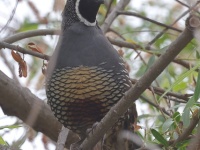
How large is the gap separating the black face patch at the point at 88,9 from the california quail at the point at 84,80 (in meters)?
0.06

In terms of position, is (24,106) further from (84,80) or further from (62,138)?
(84,80)

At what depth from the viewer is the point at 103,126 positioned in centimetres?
208

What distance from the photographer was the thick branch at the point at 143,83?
1672 mm

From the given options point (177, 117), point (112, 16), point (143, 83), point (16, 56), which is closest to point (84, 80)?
point (16, 56)

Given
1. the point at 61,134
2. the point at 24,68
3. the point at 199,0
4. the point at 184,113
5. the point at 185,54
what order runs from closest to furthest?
the point at 199,0, the point at 184,113, the point at 24,68, the point at 61,134, the point at 185,54

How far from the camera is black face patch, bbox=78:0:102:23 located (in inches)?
114

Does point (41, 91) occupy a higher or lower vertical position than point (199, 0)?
lower

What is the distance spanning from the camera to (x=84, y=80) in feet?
8.50

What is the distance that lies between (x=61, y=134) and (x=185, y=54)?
108 cm

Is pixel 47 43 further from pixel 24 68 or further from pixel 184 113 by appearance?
pixel 184 113

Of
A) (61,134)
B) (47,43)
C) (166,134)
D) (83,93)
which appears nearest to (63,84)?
(83,93)

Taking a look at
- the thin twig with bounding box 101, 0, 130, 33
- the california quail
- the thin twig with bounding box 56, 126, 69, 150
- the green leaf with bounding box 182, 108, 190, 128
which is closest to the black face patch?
the california quail

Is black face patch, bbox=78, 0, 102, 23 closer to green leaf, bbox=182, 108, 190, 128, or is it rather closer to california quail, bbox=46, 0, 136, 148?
california quail, bbox=46, 0, 136, 148

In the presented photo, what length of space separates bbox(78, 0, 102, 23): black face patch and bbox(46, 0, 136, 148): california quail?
0.06 m
